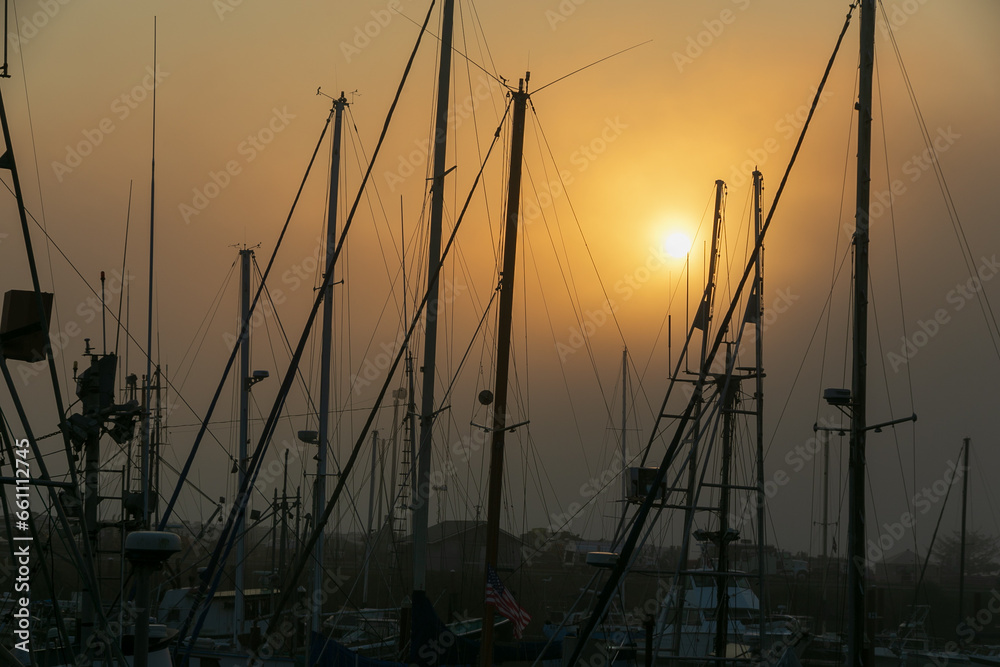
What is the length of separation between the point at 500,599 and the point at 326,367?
1375 cm

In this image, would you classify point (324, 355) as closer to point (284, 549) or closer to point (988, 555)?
point (284, 549)

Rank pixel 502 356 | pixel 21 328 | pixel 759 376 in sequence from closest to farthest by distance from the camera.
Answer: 1. pixel 21 328
2. pixel 502 356
3. pixel 759 376

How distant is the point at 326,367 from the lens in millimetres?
29594

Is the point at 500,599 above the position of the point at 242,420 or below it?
below

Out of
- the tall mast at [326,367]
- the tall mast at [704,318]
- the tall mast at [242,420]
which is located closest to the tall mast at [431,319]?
the tall mast at [326,367]

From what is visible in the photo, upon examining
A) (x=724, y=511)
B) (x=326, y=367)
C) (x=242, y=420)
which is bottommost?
(x=724, y=511)

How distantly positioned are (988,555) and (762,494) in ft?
196

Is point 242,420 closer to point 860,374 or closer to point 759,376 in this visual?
point 759,376

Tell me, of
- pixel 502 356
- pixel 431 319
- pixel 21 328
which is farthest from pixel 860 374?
pixel 21 328

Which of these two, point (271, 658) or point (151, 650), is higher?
point (151, 650)

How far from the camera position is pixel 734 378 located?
2581cm

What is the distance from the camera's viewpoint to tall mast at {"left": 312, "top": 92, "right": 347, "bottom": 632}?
26.0m

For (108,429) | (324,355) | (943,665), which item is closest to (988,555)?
(943,665)

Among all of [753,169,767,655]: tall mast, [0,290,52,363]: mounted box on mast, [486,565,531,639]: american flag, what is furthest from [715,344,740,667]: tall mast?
[0,290,52,363]: mounted box on mast
